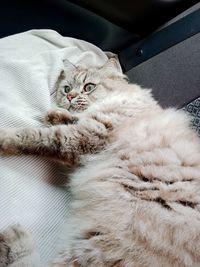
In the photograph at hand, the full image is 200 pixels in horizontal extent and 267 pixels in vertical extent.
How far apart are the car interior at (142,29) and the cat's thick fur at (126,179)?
245 millimetres

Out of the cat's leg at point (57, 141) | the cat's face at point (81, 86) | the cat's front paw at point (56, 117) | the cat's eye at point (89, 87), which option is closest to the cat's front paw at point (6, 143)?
the cat's leg at point (57, 141)

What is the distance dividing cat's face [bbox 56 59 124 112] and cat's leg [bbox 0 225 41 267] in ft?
2.26

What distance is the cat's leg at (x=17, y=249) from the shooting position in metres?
1.21

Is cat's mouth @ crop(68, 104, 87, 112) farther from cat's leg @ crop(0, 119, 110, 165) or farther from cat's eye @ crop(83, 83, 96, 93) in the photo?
cat's leg @ crop(0, 119, 110, 165)

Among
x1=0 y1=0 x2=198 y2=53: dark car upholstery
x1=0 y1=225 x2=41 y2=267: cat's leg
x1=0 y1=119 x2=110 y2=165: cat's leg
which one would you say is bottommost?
x1=0 y1=225 x2=41 y2=267: cat's leg

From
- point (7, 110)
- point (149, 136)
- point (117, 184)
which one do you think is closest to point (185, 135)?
point (149, 136)

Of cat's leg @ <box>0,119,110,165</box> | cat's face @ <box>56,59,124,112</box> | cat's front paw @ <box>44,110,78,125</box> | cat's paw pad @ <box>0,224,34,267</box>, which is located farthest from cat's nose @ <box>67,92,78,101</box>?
cat's paw pad @ <box>0,224,34,267</box>

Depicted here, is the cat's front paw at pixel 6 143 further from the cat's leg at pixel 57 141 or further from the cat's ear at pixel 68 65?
the cat's ear at pixel 68 65

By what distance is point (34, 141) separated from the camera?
1.43m

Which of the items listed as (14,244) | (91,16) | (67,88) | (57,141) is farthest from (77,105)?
(14,244)

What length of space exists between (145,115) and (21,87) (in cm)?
56

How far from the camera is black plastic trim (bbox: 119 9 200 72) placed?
198 cm

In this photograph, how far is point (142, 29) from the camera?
7.00 ft

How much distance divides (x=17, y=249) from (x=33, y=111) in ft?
1.99
